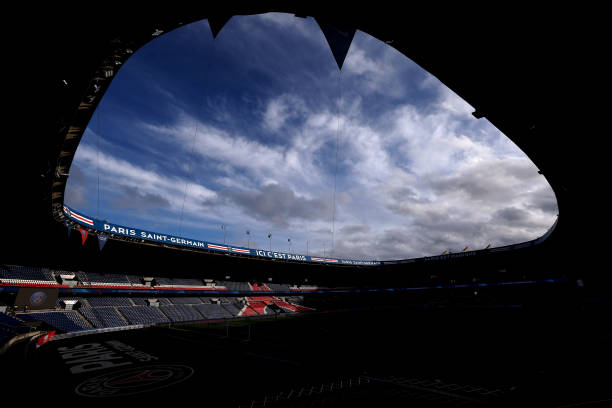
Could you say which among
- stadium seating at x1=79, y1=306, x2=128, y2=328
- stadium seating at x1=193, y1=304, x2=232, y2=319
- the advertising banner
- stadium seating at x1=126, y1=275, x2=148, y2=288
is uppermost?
the advertising banner

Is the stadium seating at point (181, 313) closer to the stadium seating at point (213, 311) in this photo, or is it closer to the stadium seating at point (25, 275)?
the stadium seating at point (213, 311)

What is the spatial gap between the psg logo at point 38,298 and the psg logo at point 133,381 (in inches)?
942

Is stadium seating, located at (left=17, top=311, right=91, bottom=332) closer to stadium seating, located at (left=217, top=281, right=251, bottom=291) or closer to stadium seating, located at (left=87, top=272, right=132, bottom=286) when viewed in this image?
stadium seating, located at (left=87, top=272, right=132, bottom=286)

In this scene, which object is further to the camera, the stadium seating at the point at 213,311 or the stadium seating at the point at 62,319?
the stadium seating at the point at 213,311

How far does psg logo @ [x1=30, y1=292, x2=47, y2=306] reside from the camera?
27344 mm

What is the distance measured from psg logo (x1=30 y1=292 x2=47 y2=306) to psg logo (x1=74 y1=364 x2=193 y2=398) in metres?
23.9

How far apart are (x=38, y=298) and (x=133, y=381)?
26.3m

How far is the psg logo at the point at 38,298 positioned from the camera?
89.7 ft

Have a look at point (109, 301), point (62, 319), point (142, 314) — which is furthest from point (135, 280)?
point (62, 319)

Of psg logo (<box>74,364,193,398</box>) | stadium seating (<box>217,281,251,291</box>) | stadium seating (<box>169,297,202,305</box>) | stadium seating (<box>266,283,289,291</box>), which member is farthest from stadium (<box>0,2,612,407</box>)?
stadium seating (<box>266,283,289,291</box>)

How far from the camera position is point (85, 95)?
31.4 ft

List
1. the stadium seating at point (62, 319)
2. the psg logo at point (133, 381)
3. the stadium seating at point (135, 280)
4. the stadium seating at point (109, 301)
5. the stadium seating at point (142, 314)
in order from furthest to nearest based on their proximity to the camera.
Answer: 1. the stadium seating at point (135, 280)
2. the stadium seating at point (109, 301)
3. the stadium seating at point (142, 314)
4. the stadium seating at point (62, 319)
5. the psg logo at point (133, 381)

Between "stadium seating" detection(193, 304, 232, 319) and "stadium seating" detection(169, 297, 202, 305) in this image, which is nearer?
"stadium seating" detection(193, 304, 232, 319)

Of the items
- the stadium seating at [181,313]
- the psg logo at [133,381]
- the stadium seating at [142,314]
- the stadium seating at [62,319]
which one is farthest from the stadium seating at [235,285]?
the psg logo at [133,381]
